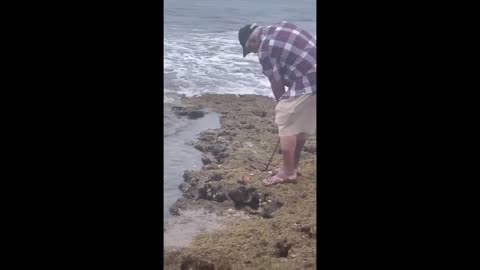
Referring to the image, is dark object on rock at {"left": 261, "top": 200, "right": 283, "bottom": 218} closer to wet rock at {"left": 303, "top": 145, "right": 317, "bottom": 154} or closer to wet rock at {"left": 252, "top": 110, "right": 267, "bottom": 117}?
wet rock at {"left": 303, "top": 145, "right": 317, "bottom": 154}

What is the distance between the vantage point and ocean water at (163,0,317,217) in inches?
92.0

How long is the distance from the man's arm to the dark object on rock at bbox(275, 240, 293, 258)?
53cm

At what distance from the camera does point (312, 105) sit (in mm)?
2338

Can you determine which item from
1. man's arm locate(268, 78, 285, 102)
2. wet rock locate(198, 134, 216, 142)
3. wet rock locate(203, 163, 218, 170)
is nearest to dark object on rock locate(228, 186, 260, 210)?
wet rock locate(203, 163, 218, 170)

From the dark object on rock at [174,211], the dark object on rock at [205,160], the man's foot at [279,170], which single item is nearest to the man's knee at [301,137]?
the man's foot at [279,170]

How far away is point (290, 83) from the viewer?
236 centimetres

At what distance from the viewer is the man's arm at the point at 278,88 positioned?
7.79ft

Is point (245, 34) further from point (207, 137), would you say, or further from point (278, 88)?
point (207, 137)

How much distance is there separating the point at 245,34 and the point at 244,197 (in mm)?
623

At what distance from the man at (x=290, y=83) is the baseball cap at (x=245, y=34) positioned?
38mm

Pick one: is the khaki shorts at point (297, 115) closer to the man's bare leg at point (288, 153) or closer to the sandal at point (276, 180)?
the man's bare leg at point (288, 153)

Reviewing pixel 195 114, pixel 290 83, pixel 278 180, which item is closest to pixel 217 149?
pixel 195 114
